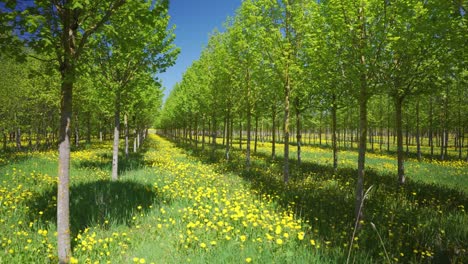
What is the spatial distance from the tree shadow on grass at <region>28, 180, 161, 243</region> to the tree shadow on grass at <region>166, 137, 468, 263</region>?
4340 millimetres

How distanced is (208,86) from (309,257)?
1680 centimetres

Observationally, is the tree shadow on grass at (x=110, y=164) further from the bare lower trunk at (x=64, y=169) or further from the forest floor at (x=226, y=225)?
the bare lower trunk at (x=64, y=169)

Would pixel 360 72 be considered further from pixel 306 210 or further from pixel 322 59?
pixel 306 210

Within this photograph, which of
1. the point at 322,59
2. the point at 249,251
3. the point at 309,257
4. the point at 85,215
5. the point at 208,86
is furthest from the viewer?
the point at 208,86

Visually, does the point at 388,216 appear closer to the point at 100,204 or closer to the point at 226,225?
the point at 226,225

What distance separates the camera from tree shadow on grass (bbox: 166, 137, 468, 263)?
19.1 feet

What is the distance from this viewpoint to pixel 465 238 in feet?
21.3

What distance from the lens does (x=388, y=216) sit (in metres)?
8.08

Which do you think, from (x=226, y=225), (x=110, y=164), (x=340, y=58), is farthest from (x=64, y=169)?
(x=110, y=164)

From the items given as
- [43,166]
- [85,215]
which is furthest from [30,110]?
[85,215]

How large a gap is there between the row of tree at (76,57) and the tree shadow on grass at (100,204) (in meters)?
2.00

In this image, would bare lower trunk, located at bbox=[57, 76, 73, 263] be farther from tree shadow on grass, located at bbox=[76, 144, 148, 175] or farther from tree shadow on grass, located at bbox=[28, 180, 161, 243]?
tree shadow on grass, located at bbox=[76, 144, 148, 175]

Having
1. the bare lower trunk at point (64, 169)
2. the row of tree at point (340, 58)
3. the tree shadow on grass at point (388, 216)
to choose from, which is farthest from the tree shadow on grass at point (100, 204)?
the row of tree at point (340, 58)

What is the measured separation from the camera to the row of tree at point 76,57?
3.98m
